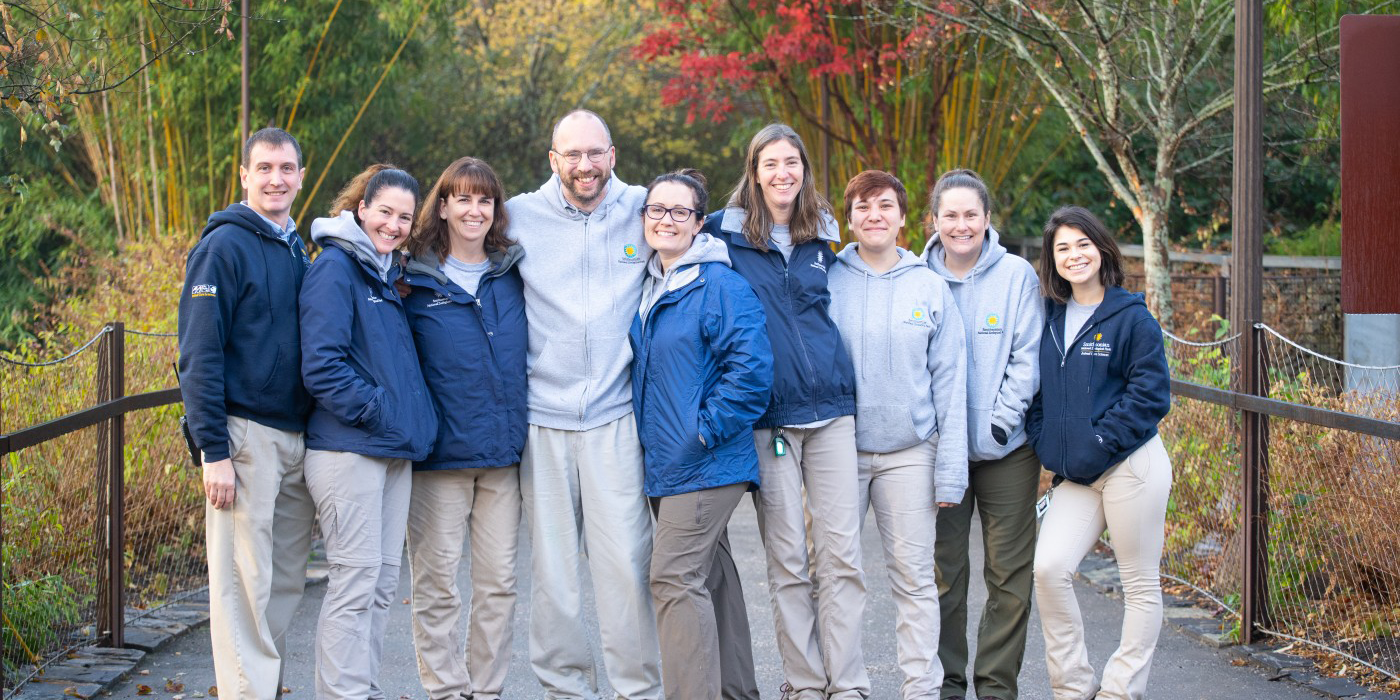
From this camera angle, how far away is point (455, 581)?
4.39 m

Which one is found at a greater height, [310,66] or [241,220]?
[310,66]

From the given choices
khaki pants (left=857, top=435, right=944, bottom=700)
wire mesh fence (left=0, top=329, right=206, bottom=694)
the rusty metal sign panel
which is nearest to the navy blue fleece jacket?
wire mesh fence (left=0, top=329, right=206, bottom=694)

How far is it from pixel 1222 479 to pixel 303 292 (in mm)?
4288

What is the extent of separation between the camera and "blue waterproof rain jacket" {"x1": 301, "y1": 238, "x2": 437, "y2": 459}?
4.04 metres

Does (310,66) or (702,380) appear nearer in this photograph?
(702,380)

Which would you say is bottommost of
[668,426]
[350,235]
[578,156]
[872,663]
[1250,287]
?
[872,663]

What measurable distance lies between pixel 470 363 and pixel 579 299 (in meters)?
0.42

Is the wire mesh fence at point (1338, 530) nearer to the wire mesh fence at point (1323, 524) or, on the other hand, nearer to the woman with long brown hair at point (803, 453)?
the wire mesh fence at point (1323, 524)

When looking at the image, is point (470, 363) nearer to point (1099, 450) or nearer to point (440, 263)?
point (440, 263)

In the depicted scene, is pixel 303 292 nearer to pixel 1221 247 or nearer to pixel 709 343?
pixel 709 343

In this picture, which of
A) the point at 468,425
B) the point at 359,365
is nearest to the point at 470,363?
the point at 468,425

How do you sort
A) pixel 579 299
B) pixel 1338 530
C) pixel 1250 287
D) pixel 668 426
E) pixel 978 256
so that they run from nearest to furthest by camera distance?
1. pixel 668 426
2. pixel 579 299
3. pixel 978 256
4. pixel 1338 530
5. pixel 1250 287

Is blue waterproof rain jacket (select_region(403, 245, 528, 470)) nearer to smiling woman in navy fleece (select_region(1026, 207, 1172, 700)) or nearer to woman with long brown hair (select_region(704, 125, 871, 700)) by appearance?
woman with long brown hair (select_region(704, 125, 871, 700))

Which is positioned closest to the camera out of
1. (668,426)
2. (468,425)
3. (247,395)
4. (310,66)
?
(247,395)
